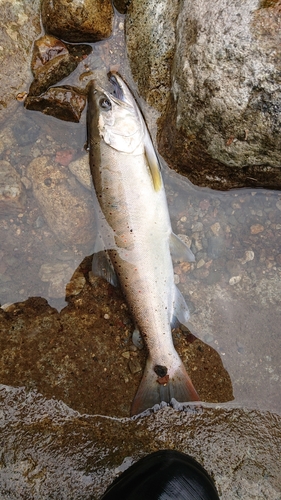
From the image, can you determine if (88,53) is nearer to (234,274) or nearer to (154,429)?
(234,274)

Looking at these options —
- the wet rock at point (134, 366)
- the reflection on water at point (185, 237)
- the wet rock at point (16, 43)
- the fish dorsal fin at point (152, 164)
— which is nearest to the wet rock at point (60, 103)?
the reflection on water at point (185, 237)

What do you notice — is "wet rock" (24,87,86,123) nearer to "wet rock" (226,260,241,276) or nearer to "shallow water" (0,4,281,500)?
"shallow water" (0,4,281,500)

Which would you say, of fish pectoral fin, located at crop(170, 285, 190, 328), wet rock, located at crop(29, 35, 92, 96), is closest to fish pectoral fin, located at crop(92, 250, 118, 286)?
fish pectoral fin, located at crop(170, 285, 190, 328)

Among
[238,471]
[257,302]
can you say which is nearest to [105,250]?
[257,302]

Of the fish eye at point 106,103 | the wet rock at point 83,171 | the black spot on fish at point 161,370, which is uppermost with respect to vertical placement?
the fish eye at point 106,103

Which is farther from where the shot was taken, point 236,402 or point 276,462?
point 236,402

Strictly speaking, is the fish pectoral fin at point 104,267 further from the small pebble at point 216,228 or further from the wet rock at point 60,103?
the wet rock at point 60,103
